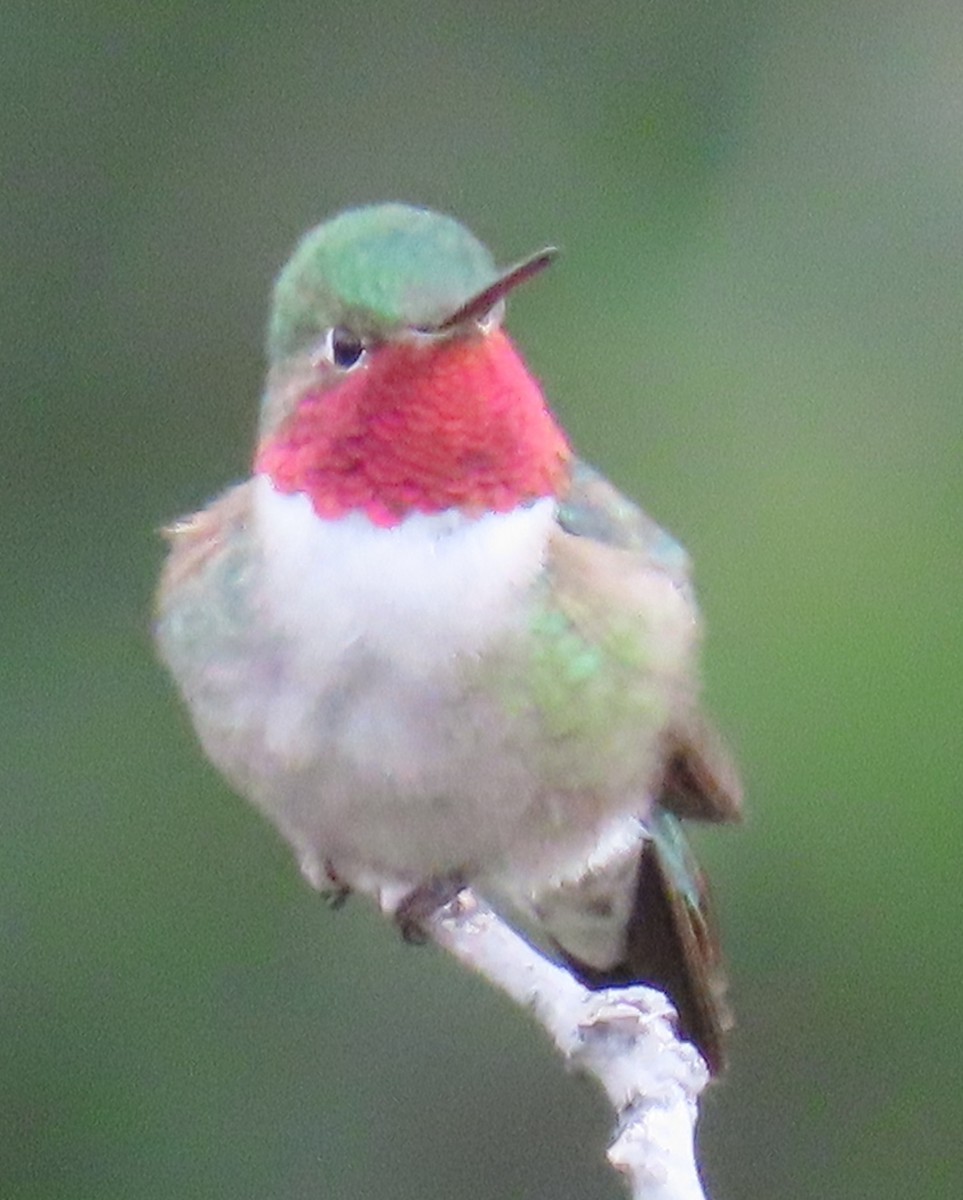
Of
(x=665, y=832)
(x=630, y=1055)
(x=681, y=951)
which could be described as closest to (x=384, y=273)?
(x=630, y=1055)

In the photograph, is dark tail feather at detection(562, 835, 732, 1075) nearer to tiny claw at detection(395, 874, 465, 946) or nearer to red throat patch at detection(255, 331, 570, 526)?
tiny claw at detection(395, 874, 465, 946)

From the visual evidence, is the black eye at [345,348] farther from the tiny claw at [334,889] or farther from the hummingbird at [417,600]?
the tiny claw at [334,889]

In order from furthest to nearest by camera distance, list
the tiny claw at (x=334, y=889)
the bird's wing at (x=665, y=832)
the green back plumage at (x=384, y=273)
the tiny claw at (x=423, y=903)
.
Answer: the tiny claw at (x=334, y=889), the tiny claw at (x=423, y=903), the bird's wing at (x=665, y=832), the green back plumage at (x=384, y=273)

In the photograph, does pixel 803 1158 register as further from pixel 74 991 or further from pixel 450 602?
pixel 450 602

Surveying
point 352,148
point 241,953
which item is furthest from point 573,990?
point 352,148

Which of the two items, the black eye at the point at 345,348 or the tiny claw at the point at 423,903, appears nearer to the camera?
the black eye at the point at 345,348

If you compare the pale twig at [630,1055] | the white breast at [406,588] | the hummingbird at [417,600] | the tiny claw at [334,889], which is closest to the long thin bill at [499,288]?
the hummingbird at [417,600]
